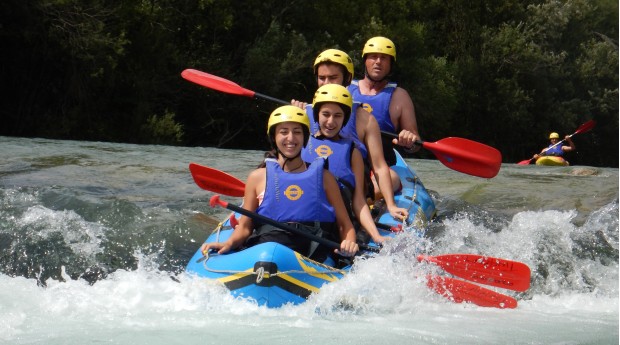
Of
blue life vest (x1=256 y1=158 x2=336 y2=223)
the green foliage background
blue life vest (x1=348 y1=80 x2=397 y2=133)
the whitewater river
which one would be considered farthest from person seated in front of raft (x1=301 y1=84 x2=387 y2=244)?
the green foliage background

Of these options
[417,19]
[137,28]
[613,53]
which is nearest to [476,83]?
[417,19]

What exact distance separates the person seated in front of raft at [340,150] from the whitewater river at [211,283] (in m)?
0.31

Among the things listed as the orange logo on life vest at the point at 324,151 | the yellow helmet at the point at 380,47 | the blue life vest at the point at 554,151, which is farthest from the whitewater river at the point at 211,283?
the blue life vest at the point at 554,151

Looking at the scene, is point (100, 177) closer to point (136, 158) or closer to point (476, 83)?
point (136, 158)

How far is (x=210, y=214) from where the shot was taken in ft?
24.1

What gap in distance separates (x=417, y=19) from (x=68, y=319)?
20897mm

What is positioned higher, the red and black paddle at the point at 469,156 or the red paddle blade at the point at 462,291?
the red and black paddle at the point at 469,156

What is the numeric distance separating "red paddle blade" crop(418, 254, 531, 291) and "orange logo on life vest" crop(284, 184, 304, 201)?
75 cm

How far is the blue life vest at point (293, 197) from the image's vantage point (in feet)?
16.6

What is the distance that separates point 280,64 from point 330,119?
13.5 m

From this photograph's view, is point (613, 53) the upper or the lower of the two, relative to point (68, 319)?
upper

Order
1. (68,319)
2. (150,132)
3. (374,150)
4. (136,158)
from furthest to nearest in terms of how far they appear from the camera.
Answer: (150,132) < (136,158) < (374,150) < (68,319)

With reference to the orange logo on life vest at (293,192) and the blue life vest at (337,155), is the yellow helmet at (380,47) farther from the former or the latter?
the orange logo on life vest at (293,192)

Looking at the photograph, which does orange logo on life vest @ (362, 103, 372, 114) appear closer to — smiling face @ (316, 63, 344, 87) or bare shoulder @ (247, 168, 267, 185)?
smiling face @ (316, 63, 344, 87)
